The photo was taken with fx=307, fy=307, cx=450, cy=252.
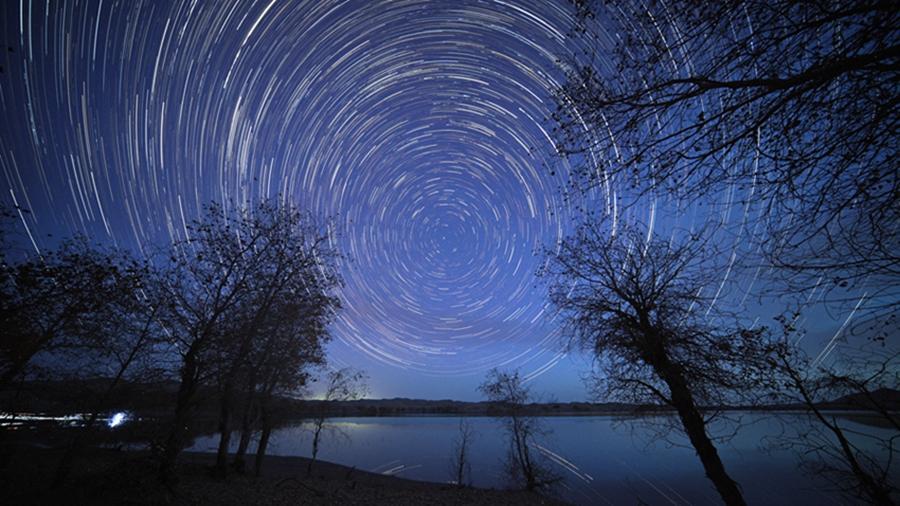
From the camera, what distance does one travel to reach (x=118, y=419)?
50.1 ft

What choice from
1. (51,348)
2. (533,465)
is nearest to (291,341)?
(51,348)

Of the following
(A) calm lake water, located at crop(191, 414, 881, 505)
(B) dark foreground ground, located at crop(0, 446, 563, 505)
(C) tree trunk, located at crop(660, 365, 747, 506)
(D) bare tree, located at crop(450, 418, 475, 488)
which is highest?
(C) tree trunk, located at crop(660, 365, 747, 506)

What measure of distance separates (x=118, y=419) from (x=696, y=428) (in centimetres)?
2413

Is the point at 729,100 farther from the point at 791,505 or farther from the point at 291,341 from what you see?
the point at 791,505

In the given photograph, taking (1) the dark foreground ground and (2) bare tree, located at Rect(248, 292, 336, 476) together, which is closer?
(1) the dark foreground ground

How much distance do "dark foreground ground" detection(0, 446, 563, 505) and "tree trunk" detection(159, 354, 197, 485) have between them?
0.43 metres

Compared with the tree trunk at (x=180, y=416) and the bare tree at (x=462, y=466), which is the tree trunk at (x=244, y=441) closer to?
the tree trunk at (x=180, y=416)

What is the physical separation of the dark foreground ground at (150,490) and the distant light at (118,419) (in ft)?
4.40

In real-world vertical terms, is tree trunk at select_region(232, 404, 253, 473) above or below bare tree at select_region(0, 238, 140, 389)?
below

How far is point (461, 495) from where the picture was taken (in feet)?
60.1

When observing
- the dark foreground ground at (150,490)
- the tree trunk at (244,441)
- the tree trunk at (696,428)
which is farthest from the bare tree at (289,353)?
the tree trunk at (696,428)

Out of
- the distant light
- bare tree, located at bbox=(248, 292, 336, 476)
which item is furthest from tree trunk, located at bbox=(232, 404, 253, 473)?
the distant light

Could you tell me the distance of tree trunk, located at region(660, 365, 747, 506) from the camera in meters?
7.08

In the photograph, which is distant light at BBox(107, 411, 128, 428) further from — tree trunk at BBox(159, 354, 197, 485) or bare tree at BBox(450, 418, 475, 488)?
bare tree at BBox(450, 418, 475, 488)
